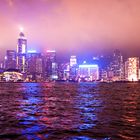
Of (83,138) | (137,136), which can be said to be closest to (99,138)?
(83,138)

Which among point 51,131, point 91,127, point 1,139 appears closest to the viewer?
point 1,139

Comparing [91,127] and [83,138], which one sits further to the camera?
[91,127]

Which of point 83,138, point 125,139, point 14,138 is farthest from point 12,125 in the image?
point 125,139

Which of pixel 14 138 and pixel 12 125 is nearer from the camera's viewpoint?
pixel 14 138

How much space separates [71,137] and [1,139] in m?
5.14

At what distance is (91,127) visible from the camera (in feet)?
94.1

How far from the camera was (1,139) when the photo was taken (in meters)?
22.8

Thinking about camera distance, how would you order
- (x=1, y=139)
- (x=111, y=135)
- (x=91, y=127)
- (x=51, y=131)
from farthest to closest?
1. (x=91, y=127)
2. (x=51, y=131)
3. (x=111, y=135)
4. (x=1, y=139)

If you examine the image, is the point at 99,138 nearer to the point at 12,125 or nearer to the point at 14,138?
the point at 14,138

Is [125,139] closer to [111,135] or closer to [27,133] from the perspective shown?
[111,135]

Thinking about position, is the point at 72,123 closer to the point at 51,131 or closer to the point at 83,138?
the point at 51,131

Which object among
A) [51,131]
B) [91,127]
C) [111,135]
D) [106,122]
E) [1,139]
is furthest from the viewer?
[106,122]

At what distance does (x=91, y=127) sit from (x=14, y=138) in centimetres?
797

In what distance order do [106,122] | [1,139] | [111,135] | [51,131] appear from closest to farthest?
1. [1,139]
2. [111,135]
3. [51,131]
4. [106,122]
